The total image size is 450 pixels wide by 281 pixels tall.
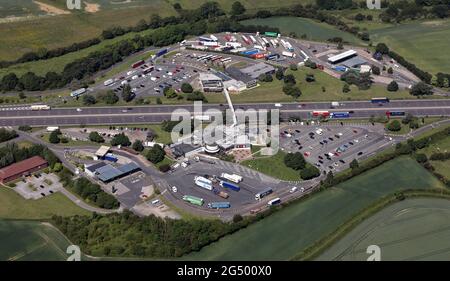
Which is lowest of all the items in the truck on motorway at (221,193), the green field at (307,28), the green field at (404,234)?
the green field at (404,234)

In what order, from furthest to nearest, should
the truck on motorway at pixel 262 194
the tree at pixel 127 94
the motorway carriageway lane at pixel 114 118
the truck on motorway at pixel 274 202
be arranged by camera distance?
1. the tree at pixel 127 94
2. the motorway carriageway lane at pixel 114 118
3. the truck on motorway at pixel 262 194
4. the truck on motorway at pixel 274 202

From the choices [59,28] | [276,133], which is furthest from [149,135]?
[59,28]

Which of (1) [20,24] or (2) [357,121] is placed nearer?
(2) [357,121]

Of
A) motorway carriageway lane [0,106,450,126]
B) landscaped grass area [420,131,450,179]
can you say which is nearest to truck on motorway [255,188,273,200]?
motorway carriageway lane [0,106,450,126]

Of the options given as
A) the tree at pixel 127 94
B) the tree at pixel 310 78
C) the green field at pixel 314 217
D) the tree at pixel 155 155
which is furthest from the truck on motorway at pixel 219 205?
the tree at pixel 310 78

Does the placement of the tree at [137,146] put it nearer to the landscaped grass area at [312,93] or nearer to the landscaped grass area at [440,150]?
the landscaped grass area at [312,93]

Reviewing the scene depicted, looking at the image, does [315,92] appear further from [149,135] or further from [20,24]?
[20,24]

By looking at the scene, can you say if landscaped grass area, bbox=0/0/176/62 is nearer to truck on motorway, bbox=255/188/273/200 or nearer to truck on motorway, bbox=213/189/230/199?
truck on motorway, bbox=213/189/230/199
